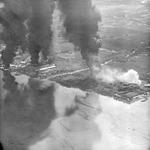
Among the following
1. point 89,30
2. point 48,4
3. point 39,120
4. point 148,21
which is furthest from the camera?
point 148,21

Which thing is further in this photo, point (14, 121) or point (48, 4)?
point (48, 4)

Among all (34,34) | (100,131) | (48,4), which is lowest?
(100,131)

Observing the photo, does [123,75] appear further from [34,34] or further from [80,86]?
[34,34]

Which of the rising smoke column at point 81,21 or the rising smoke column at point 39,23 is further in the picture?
the rising smoke column at point 39,23

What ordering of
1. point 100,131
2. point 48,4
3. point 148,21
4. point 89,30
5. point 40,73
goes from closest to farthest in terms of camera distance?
point 100,131 < point 89,30 < point 48,4 < point 40,73 < point 148,21

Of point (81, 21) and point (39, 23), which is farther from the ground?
point (81, 21)

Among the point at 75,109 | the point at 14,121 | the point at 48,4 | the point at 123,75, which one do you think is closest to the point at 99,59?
the point at 123,75

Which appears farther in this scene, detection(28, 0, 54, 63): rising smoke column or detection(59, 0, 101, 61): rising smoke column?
detection(28, 0, 54, 63): rising smoke column

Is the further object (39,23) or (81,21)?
(39,23)

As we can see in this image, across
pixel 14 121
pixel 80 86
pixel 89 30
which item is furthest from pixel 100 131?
pixel 89 30

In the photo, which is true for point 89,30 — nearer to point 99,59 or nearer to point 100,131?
point 99,59

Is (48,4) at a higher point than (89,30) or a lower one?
higher
